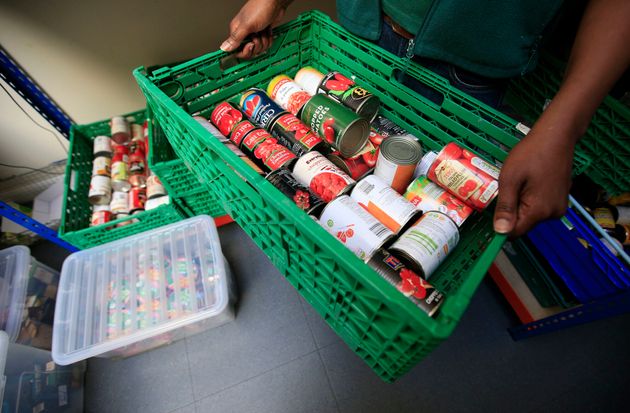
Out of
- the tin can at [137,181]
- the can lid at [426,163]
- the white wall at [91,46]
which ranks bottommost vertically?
the tin can at [137,181]

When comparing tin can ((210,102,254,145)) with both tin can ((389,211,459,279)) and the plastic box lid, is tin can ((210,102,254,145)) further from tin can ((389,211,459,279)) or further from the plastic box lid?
the plastic box lid

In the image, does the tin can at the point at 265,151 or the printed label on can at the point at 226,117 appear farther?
the printed label on can at the point at 226,117

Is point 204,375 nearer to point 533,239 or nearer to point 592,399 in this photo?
point 533,239

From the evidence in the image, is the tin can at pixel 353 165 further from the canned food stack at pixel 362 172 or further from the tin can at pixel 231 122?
the tin can at pixel 231 122

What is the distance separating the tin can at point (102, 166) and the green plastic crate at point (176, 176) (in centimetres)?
41

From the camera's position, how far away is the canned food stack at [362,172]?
0.71 m

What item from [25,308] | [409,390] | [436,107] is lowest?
[25,308]

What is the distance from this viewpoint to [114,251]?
4.22ft

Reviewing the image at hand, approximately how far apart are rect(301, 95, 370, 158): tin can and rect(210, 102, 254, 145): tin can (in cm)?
19

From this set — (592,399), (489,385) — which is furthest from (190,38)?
(592,399)

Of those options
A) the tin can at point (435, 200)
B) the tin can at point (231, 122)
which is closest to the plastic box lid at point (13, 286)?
the tin can at point (231, 122)

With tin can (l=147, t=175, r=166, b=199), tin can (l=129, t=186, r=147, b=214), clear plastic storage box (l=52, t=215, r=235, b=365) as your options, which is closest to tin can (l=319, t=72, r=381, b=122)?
clear plastic storage box (l=52, t=215, r=235, b=365)

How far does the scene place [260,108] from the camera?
99 cm

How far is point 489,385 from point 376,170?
1.02m
